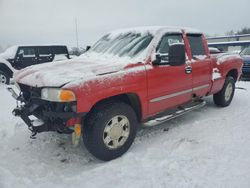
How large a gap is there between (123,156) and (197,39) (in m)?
2.89

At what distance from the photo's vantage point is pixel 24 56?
11.5 meters

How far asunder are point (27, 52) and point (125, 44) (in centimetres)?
853

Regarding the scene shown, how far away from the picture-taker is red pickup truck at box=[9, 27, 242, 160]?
3.17 m

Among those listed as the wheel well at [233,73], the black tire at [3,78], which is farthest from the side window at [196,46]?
the black tire at [3,78]

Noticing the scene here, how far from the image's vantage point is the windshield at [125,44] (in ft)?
13.6

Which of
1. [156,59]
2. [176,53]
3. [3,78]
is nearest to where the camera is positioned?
[176,53]

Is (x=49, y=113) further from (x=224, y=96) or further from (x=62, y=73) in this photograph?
(x=224, y=96)

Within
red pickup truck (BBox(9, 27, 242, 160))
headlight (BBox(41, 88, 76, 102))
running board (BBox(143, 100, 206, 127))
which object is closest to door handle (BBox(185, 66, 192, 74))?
red pickup truck (BBox(9, 27, 242, 160))

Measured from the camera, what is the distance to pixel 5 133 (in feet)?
15.0

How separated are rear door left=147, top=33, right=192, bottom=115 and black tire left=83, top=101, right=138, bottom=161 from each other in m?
0.61

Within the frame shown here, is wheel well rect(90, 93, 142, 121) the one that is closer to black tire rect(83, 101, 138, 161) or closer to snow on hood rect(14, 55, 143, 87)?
black tire rect(83, 101, 138, 161)

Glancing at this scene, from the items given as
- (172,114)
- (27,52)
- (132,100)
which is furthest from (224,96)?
(27,52)

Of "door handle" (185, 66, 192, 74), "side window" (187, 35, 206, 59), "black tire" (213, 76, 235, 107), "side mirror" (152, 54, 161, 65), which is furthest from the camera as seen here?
"black tire" (213, 76, 235, 107)

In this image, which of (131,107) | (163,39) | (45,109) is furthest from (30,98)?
(163,39)
